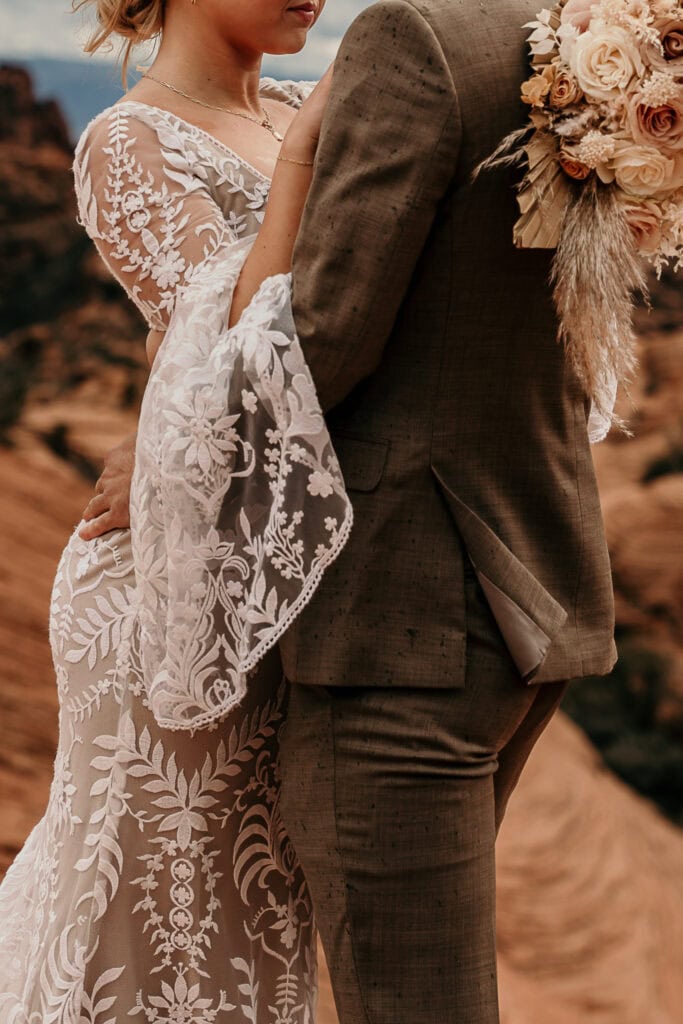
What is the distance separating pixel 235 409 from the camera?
66.5 inches

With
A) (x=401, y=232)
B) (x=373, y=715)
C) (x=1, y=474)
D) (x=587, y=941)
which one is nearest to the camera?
(x=401, y=232)

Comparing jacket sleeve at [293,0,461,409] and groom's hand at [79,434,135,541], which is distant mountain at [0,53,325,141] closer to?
groom's hand at [79,434,135,541]

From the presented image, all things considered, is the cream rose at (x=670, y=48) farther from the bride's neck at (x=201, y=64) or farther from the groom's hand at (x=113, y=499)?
the groom's hand at (x=113, y=499)

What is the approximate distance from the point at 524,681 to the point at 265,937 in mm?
669

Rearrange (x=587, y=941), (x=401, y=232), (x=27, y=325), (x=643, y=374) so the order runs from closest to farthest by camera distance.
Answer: (x=401, y=232) → (x=587, y=941) → (x=643, y=374) → (x=27, y=325)

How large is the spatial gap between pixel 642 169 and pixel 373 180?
31 centimetres

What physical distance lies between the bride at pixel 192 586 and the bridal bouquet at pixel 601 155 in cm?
30

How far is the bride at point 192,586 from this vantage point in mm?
1659

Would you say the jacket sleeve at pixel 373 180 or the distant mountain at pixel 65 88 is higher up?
the jacket sleeve at pixel 373 180

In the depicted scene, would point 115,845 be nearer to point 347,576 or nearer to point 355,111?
point 347,576

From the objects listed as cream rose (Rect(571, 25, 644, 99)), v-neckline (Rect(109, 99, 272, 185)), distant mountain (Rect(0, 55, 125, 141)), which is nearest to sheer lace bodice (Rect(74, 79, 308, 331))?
v-neckline (Rect(109, 99, 272, 185))

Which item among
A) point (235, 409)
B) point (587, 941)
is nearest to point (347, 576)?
point (235, 409)

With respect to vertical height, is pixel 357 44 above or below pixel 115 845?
above

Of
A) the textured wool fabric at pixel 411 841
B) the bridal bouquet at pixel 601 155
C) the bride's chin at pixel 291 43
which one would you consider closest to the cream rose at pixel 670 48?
the bridal bouquet at pixel 601 155
